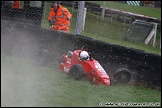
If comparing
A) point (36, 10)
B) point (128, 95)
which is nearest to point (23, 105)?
point (128, 95)

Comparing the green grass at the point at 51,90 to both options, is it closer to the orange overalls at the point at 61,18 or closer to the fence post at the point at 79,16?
the fence post at the point at 79,16

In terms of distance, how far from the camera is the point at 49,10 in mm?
15078

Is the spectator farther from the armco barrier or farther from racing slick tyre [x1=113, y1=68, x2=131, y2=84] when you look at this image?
racing slick tyre [x1=113, y1=68, x2=131, y2=84]

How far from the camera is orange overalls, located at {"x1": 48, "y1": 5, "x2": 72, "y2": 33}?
1372 centimetres

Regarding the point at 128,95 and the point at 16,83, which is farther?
→ the point at 128,95

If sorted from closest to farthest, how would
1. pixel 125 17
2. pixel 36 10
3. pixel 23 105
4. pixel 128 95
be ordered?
pixel 23 105 → pixel 128 95 → pixel 36 10 → pixel 125 17

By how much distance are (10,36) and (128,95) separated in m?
3.85

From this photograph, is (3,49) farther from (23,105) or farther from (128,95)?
(23,105)

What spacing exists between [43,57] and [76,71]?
1304 mm

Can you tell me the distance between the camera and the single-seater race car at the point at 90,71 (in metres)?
9.73

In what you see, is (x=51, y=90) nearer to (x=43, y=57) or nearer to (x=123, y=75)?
(x=123, y=75)

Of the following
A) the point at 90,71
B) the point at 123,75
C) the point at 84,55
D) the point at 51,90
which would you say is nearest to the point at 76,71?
the point at 90,71

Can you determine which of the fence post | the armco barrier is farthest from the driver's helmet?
the fence post

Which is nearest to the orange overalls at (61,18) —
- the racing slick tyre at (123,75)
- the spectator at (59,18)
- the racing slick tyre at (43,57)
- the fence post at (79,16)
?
the spectator at (59,18)
